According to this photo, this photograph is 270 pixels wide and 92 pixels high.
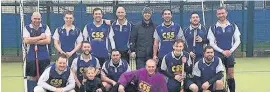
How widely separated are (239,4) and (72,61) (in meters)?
7.24

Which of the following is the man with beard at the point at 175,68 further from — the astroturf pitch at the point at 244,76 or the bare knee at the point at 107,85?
the astroturf pitch at the point at 244,76

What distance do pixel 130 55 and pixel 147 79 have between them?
1124mm

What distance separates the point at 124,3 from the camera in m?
13.0

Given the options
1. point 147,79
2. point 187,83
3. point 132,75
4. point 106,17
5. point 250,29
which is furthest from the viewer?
point 250,29

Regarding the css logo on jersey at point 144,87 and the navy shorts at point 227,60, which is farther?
the navy shorts at point 227,60

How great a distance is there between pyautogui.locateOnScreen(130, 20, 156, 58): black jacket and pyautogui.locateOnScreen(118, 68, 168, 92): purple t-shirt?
36.2 inches

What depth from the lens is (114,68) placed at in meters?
7.14

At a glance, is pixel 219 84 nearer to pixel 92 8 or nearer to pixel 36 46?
pixel 36 46

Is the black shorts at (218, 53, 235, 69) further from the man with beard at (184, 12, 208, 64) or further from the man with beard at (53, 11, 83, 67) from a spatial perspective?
the man with beard at (53, 11, 83, 67)

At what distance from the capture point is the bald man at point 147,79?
6539 millimetres

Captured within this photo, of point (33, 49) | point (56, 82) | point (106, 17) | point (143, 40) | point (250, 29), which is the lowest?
point (56, 82)

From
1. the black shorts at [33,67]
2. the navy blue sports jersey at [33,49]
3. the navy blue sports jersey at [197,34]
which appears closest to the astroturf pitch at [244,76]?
the navy blue sports jersey at [197,34]

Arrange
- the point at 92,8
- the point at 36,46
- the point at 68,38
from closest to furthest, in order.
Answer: the point at 36,46 → the point at 68,38 → the point at 92,8

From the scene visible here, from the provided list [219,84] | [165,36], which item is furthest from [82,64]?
[219,84]
